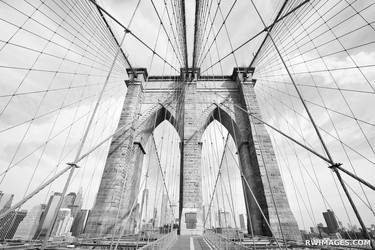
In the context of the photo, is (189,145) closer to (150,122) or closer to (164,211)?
(150,122)

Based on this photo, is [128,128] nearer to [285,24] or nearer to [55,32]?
[55,32]

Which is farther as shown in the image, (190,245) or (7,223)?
(7,223)

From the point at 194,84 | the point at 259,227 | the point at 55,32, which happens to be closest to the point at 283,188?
the point at 259,227

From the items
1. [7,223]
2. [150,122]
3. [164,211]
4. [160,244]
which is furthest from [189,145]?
[7,223]

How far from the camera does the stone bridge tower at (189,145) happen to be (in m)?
11.8

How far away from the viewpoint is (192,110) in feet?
54.5

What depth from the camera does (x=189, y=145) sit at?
14.9 meters

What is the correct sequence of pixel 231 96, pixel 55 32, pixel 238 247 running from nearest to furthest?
1. pixel 238 247
2. pixel 55 32
3. pixel 231 96

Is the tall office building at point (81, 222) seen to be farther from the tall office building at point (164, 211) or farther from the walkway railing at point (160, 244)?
the walkway railing at point (160, 244)

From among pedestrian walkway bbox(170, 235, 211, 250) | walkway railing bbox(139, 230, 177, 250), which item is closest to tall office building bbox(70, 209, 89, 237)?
pedestrian walkway bbox(170, 235, 211, 250)

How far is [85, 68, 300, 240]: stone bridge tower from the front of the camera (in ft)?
38.6

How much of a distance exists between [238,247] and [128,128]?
12879mm

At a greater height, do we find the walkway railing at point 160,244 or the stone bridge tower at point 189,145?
the stone bridge tower at point 189,145

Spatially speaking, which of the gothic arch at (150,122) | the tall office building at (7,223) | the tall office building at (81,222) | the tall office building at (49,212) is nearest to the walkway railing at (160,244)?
the tall office building at (49,212)
